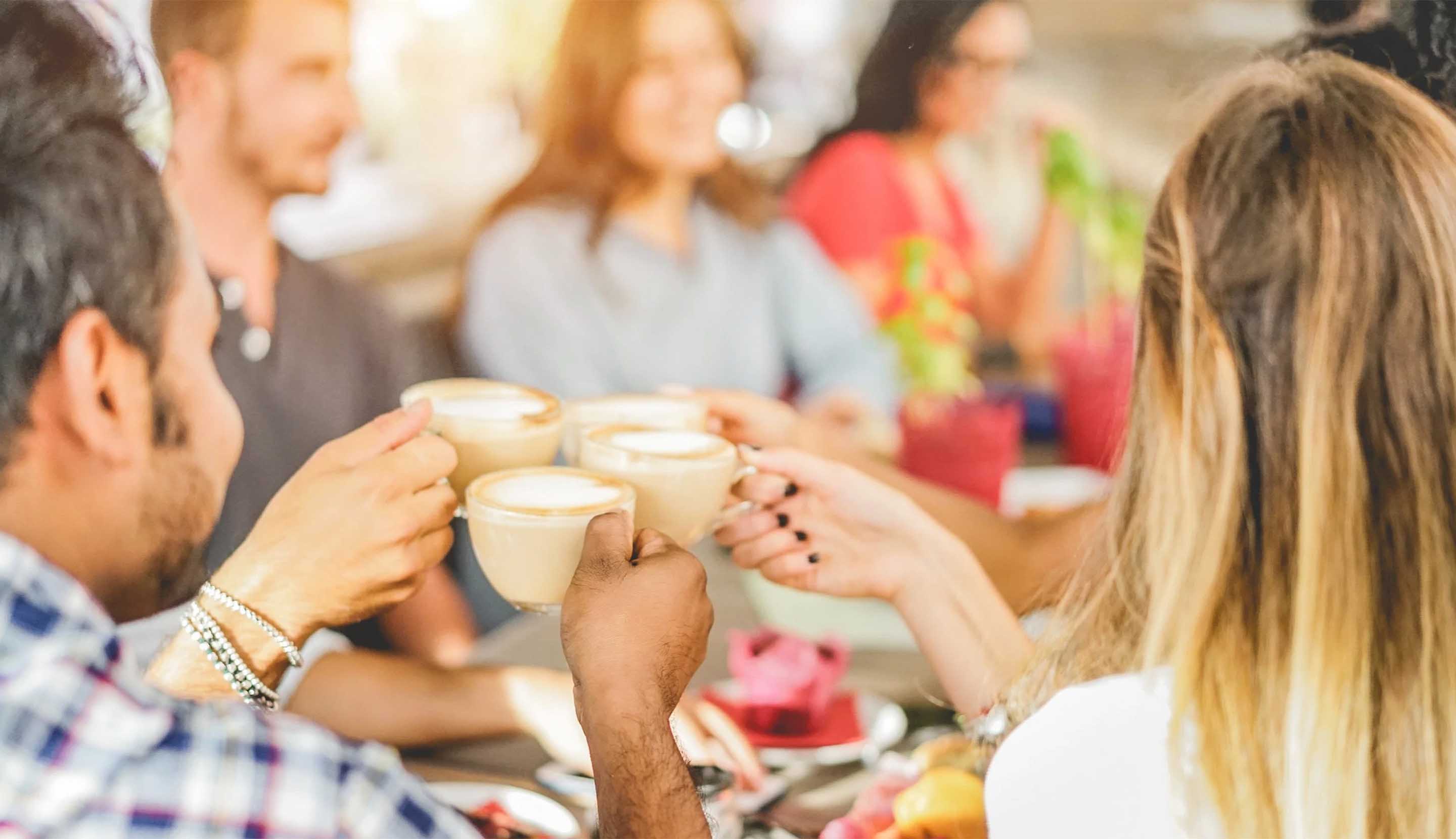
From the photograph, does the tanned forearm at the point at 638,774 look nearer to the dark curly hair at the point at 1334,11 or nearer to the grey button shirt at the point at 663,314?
the grey button shirt at the point at 663,314

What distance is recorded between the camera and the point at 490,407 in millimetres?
913

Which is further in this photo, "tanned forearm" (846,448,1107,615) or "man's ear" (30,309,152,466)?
"tanned forearm" (846,448,1107,615)

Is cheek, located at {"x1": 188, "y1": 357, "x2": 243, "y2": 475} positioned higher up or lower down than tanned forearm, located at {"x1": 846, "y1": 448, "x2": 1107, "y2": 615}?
higher up

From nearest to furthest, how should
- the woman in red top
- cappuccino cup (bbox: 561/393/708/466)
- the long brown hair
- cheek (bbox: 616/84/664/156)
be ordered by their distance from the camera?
cappuccino cup (bbox: 561/393/708/466) → the long brown hair → cheek (bbox: 616/84/664/156) → the woman in red top

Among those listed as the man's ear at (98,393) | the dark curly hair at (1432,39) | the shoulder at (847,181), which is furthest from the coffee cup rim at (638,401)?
the shoulder at (847,181)

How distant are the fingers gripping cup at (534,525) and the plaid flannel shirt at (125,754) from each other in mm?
203

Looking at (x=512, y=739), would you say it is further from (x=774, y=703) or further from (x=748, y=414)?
(x=748, y=414)

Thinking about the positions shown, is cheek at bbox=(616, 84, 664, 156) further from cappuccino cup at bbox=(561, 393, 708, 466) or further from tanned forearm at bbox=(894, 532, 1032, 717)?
tanned forearm at bbox=(894, 532, 1032, 717)

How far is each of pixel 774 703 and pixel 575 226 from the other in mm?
801

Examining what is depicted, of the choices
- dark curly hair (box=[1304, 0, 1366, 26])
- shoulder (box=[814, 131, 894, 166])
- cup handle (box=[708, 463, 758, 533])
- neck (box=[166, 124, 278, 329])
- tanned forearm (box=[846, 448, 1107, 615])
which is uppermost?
dark curly hair (box=[1304, 0, 1366, 26])

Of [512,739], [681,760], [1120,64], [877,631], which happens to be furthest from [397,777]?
[1120,64]

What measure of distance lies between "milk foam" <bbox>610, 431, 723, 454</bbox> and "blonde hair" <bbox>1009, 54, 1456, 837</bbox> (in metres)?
0.37

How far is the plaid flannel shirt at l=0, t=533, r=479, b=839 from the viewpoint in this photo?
55cm

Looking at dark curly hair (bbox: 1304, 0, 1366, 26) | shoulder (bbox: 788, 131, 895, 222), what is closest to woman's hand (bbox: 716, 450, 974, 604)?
dark curly hair (bbox: 1304, 0, 1366, 26)
